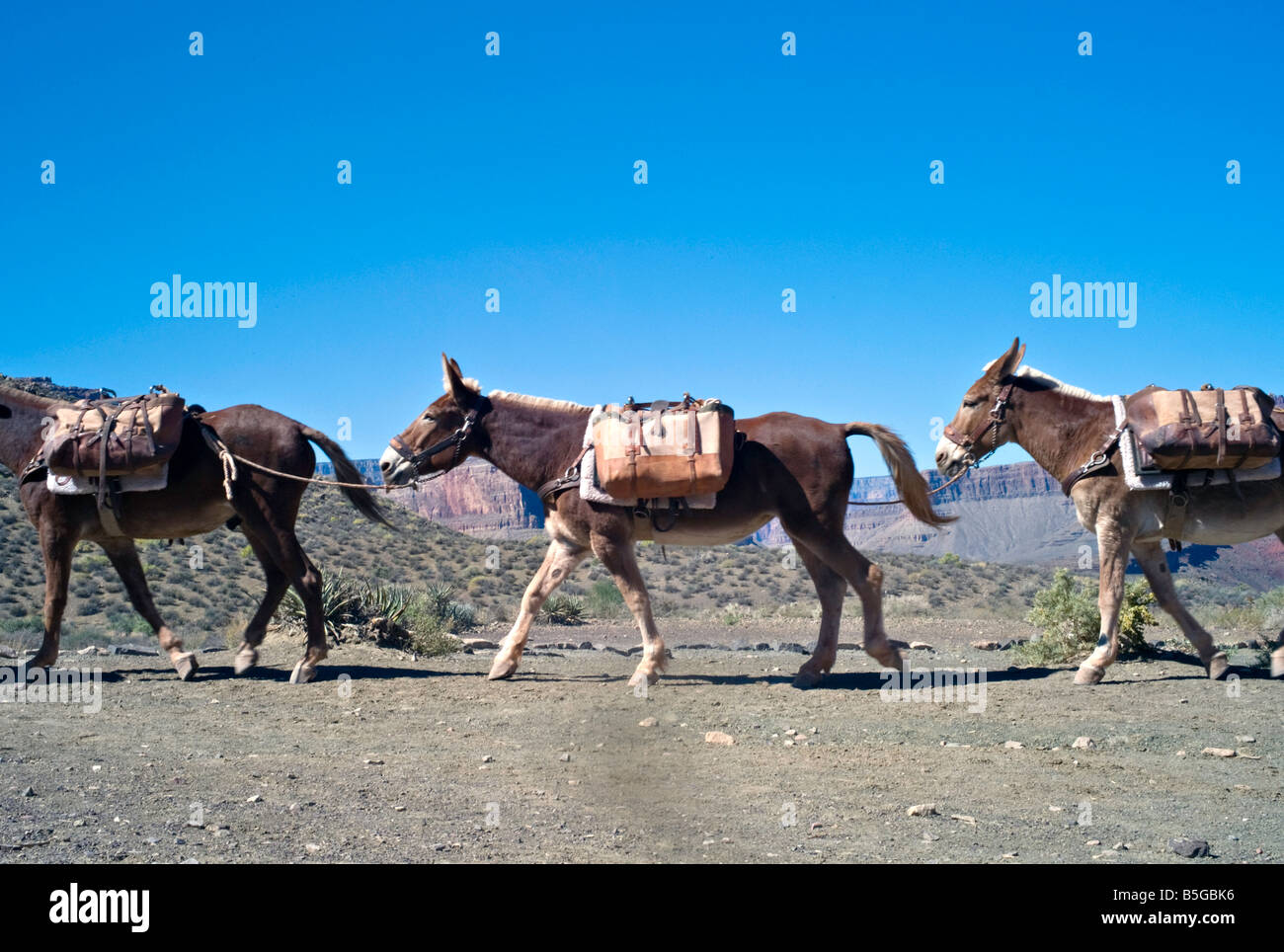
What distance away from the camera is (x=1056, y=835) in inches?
215

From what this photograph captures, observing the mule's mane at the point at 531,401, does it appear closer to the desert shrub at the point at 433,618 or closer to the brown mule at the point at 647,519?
the brown mule at the point at 647,519

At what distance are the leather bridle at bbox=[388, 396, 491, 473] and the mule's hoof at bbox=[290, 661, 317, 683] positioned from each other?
2312mm

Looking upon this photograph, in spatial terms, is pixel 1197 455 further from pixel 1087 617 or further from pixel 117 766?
pixel 117 766

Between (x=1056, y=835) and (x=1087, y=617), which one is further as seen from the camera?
(x=1087, y=617)

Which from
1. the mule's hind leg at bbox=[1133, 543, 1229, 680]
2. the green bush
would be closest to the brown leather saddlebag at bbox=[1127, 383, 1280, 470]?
the mule's hind leg at bbox=[1133, 543, 1229, 680]

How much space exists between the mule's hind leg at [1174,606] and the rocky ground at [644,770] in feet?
1.05

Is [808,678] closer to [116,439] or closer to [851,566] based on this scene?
[851,566]

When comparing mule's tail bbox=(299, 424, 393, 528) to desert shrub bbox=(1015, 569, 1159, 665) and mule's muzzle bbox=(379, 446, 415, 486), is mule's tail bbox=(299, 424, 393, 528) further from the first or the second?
desert shrub bbox=(1015, 569, 1159, 665)

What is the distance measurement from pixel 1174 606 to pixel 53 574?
1095 centimetres

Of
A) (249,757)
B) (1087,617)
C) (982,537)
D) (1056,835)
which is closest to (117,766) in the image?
(249,757)

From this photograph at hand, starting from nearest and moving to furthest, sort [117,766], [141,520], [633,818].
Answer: [633,818], [117,766], [141,520]

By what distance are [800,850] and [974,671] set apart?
6.49 m

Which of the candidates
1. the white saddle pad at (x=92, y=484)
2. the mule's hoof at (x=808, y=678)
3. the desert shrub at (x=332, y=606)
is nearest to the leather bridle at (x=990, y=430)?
the mule's hoof at (x=808, y=678)

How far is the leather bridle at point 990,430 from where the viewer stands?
1045 cm
